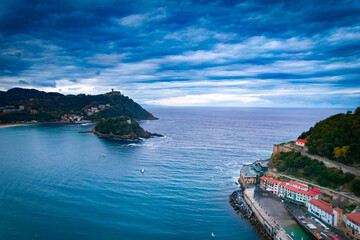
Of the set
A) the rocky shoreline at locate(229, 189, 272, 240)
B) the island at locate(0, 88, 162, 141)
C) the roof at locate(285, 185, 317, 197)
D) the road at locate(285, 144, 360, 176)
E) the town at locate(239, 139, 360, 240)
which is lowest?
the rocky shoreline at locate(229, 189, 272, 240)

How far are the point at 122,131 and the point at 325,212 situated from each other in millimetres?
72467

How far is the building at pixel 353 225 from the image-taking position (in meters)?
23.0

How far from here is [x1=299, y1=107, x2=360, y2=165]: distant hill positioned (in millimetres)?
33781

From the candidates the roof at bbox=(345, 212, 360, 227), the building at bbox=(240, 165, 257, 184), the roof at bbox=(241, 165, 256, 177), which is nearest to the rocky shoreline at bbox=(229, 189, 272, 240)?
the building at bbox=(240, 165, 257, 184)

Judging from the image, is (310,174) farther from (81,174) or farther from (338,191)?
(81,174)

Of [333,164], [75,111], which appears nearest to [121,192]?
[333,164]

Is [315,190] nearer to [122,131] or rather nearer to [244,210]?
[244,210]

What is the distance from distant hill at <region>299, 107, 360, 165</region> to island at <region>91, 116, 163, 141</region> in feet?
191

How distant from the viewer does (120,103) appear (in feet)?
522

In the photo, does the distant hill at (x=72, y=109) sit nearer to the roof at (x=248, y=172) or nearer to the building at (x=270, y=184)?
the roof at (x=248, y=172)

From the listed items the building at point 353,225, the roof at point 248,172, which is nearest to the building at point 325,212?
the building at point 353,225

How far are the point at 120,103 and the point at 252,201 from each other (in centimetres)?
13904

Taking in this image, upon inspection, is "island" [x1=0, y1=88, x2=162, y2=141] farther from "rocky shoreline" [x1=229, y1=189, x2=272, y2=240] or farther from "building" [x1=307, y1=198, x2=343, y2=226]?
"building" [x1=307, y1=198, x2=343, y2=226]

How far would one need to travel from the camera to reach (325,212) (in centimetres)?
2666
